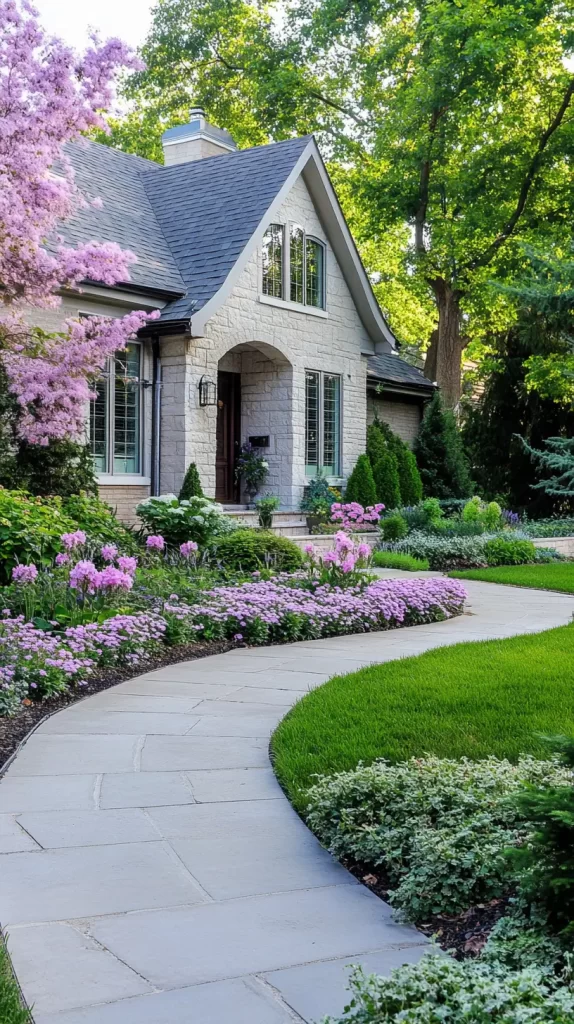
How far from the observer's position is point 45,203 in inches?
349

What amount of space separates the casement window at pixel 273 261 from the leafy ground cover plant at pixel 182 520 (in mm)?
5799

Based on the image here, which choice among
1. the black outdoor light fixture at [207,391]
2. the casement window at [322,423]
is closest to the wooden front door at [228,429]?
the casement window at [322,423]

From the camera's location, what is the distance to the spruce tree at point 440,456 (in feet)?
64.4

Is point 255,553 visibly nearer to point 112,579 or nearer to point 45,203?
point 112,579

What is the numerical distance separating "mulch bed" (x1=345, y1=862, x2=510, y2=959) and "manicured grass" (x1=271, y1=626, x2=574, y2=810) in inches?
27.5

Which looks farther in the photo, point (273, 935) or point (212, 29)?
point (212, 29)

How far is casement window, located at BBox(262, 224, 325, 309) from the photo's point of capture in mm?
16094

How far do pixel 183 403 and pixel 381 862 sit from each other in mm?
11604

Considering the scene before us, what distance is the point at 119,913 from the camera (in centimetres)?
275

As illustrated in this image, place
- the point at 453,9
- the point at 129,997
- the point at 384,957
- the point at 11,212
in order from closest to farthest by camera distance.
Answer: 1. the point at 129,997
2. the point at 384,957
3. the point at 11,212
4. the point at 453,9

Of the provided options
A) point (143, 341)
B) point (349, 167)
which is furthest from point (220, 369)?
point (349, 167)

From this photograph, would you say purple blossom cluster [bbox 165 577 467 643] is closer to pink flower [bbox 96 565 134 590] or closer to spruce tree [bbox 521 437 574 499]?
pink flower [bbox 96 565 134 590]

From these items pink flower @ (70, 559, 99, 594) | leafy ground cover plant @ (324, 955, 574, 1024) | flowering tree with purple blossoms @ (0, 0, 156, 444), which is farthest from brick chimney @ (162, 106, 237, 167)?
leafy ground cover plant @ (324, 955, 574, 1024)

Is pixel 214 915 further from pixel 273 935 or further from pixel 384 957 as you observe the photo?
pixel 384 957
